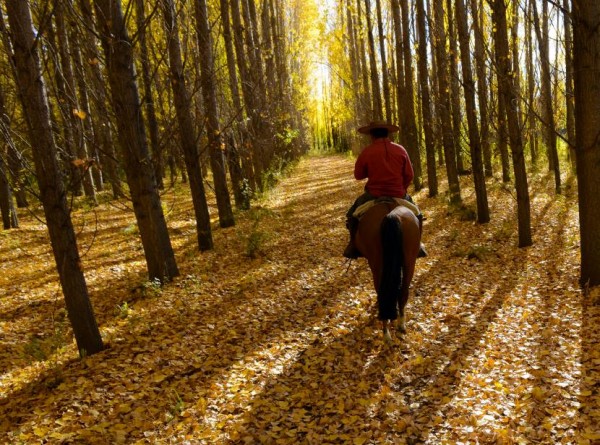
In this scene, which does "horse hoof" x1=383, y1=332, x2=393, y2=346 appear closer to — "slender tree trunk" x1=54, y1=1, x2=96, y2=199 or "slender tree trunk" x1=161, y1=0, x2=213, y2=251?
"slender tree trunk" x1=54, y1=1, x2=96, y2=199

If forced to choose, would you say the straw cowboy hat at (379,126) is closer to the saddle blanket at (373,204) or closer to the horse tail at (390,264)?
the saddle blanket at (373,204)

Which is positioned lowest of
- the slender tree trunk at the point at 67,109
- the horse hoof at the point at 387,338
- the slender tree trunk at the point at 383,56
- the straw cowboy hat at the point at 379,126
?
the horse hoof at the point at 387,338

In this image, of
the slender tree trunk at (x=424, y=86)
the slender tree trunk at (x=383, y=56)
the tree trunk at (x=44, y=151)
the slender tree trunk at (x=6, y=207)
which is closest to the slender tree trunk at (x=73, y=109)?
the tree trunk at (x=44, y=151)

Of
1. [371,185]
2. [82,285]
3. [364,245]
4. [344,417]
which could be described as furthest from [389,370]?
[82,285]

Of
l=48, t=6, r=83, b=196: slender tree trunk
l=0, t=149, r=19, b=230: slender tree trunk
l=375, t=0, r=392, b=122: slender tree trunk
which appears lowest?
l=0, t=149, r=19, b=230: slender tree trunk

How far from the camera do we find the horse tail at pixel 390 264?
206 inches

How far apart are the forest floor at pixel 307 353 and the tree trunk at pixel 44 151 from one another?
1088mm

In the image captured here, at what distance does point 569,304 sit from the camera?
6.28 metres

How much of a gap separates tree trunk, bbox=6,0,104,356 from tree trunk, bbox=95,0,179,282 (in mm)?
2004

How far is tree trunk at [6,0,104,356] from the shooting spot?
4.26 meters

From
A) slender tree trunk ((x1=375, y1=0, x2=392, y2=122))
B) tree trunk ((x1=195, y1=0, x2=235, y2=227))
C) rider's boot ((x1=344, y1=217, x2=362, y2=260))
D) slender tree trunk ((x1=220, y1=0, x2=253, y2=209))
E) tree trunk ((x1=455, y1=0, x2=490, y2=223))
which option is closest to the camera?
rider's boot ((x1=344, y1=217, x2=362, y2=260))

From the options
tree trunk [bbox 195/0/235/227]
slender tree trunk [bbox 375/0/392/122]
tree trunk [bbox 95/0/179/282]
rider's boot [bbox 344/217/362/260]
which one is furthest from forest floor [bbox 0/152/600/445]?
slender tree trunk [bbox 375/0/392/122]

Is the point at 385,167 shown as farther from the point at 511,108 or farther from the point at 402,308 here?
the point at 511,108

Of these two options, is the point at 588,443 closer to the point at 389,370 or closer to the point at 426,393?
the point at 426,393
